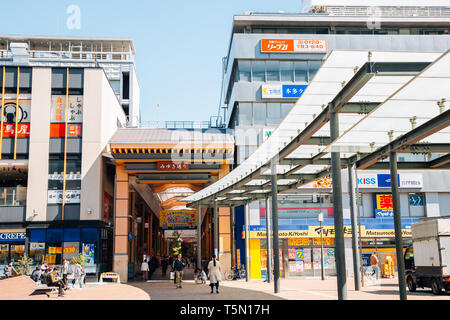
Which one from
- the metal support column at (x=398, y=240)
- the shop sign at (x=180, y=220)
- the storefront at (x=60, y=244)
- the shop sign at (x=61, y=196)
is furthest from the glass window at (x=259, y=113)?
the metal support column at (x=398, y=240)

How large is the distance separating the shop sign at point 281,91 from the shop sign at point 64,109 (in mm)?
12385

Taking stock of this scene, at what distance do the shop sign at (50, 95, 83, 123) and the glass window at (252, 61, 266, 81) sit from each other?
39.7 ft

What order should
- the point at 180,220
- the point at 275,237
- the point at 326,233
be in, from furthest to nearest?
the point at 180,220, the point at 326,233, the point at 275,237

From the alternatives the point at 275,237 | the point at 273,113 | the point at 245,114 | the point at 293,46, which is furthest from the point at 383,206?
the point at 275,237

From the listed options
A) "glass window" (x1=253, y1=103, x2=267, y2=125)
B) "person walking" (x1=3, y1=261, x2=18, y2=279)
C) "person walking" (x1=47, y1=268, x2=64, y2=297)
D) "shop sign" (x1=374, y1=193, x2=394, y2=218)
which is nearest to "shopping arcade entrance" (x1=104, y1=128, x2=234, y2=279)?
"glass window" (x1=253, y1=103, x2=267, y2=125)

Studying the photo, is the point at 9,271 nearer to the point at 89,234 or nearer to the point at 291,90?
the point at 89,234

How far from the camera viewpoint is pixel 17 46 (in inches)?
2228

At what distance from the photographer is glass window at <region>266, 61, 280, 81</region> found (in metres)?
36.7

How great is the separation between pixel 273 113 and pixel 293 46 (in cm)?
506

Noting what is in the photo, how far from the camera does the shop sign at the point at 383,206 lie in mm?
34125

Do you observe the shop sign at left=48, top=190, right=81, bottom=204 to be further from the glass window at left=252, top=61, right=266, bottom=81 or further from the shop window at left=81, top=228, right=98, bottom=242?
the glass window at left=252, top=61, right=266, bottom=81

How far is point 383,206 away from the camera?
34281mm

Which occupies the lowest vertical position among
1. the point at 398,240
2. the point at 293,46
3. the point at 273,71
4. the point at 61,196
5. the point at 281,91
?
the point at 398,240
